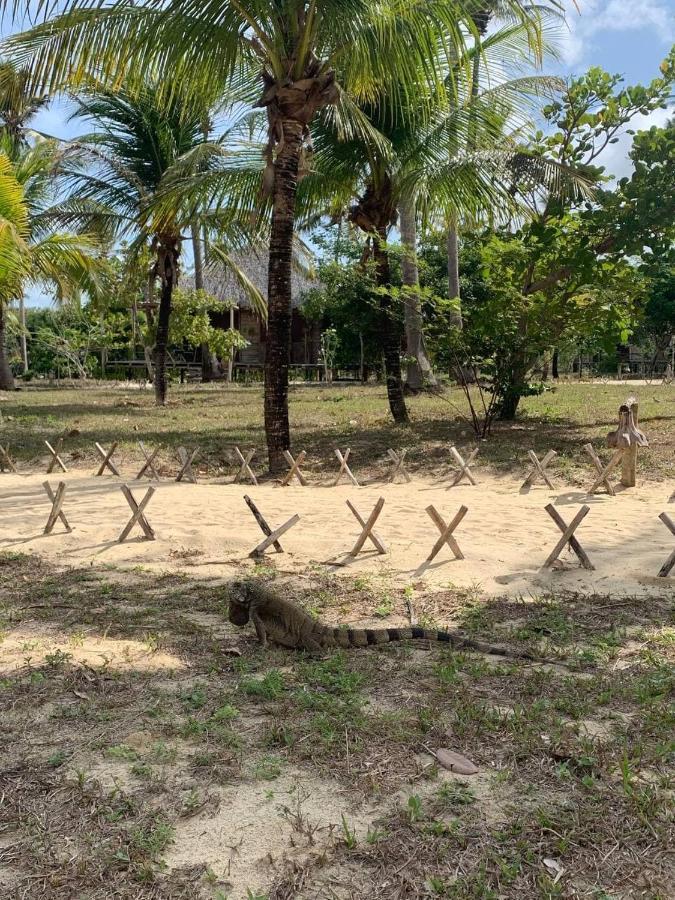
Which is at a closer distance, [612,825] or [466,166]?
[612,825]

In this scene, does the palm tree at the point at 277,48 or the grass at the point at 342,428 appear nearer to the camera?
the palm tree at the point at 277,48

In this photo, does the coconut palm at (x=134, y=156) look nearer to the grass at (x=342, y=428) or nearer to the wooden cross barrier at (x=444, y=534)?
the grass at (x=342, y=428)

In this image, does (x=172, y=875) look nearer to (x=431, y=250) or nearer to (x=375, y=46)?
(x=375, y=46)

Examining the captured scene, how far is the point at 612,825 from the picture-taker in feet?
9.12

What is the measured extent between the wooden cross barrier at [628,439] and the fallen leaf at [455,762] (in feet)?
21.8

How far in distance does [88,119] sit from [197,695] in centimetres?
1695

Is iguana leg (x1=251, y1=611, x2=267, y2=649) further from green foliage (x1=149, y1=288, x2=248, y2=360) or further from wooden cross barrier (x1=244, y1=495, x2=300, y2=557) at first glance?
green foliage (x1=149, y1=288, x2=248, y2=360)

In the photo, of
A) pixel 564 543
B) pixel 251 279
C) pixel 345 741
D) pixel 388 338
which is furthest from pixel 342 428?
pixel 251 279

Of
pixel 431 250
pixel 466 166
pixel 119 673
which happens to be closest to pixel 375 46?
pixel 466 166

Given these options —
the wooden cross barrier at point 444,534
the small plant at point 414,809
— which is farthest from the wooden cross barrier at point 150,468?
the small plant at point 414,809

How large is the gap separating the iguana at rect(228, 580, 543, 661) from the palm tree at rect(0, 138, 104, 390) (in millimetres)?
9438

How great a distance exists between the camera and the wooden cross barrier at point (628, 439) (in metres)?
9.15

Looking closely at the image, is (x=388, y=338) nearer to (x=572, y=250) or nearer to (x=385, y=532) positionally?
(x=572, y=250)

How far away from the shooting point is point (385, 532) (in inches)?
299
